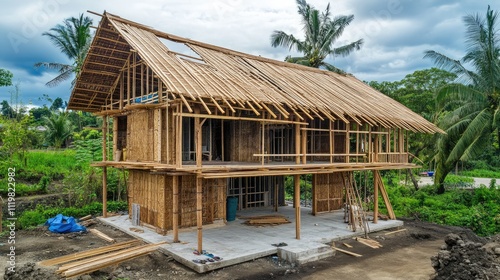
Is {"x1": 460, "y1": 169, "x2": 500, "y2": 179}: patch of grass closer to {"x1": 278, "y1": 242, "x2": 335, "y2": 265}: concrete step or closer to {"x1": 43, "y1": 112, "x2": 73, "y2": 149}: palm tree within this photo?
{"x1": 278, "y1": 242, "x2": 335, "y2": 265}: concrete step

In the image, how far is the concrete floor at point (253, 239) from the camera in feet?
38.7

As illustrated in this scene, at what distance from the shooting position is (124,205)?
65.4ft

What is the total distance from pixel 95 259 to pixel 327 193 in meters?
12.6

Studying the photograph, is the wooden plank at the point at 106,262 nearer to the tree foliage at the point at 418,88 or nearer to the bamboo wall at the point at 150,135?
the bamboo wall at the point at 150,135

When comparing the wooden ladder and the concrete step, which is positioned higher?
the wooden ladder

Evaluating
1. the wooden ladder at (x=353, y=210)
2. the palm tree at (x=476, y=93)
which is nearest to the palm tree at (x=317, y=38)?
the palm tree at (x=476, y=93)

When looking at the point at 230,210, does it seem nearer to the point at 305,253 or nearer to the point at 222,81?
the point at 305,253

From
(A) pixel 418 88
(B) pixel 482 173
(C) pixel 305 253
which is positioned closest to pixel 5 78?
(C) pixel 305 253

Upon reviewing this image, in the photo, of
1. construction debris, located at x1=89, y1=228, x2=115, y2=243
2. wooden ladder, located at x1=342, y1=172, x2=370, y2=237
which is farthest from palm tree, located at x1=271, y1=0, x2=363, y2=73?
construction debris, located at x1=89, y1=228, x2=115, y2=243

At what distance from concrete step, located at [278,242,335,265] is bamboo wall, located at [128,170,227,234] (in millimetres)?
3985

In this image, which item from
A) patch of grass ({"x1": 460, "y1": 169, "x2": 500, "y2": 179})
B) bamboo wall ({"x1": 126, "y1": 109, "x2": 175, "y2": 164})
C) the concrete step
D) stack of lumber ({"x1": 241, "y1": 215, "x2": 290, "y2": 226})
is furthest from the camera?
patch of grass ({"x1": 460, "y1": 169, "x2": 500, "y2": 179})

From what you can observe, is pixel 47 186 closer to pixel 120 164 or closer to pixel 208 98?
pixel 120 164

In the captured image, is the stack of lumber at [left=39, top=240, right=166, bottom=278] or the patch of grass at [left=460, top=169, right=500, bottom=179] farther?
the patch of grass at [left=460, top=169, right=500, bottom=179]

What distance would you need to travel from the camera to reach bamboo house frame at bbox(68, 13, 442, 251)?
41.2 ft
